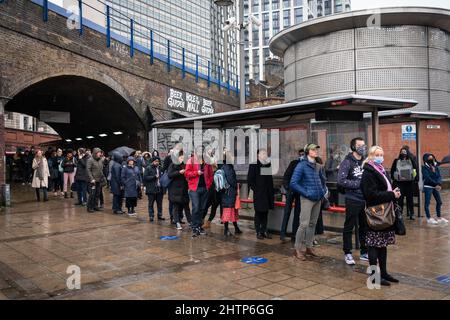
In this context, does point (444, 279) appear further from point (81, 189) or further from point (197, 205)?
point (81, 189)

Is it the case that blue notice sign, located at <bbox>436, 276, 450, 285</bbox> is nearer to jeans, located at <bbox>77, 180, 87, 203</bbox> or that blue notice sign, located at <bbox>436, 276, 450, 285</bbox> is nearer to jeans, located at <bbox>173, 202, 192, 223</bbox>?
jeans, located at <bbox>173, 202, 192, 223</bbox>

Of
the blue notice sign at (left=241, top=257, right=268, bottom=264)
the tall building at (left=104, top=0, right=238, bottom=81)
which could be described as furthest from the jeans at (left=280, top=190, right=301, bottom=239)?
the tall building at (left=104, top=0, right=238, bottom=81)

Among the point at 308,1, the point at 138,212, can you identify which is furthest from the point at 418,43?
the point at 308,1

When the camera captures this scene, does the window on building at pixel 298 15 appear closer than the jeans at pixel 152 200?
No

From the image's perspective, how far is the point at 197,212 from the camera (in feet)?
27.8

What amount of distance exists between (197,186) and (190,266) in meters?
2.57

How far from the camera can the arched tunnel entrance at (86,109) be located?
58.7ft

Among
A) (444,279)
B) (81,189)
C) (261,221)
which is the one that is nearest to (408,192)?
(261,221)

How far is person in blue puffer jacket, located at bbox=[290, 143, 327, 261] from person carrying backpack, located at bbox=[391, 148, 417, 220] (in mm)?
4185

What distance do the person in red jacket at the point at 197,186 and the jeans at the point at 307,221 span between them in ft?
8.26

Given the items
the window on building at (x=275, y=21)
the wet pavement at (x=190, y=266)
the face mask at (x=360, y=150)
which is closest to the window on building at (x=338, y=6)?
the window on building at (x=275, y=21)

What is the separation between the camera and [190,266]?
6.18 metres

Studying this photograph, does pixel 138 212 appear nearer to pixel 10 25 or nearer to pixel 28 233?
pixel 28 233

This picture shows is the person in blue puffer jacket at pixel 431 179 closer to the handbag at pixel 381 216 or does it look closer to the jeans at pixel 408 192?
the jeans at pixel 408 192
